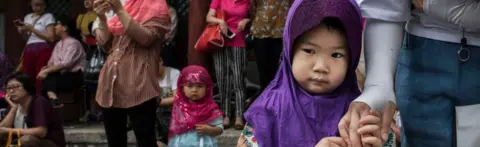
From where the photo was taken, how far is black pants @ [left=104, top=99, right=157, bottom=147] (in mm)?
6598

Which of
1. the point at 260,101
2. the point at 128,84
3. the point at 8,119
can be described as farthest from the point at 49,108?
the point at 260,101

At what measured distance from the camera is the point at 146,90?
6594mm

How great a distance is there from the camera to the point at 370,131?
2.57 m

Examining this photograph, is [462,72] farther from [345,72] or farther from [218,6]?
[218,6]

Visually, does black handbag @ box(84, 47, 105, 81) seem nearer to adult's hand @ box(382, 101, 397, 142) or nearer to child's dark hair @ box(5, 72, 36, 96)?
child's dark hair @ box(5, 72, 36, 96)

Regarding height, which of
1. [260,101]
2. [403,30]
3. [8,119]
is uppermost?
[403,30]

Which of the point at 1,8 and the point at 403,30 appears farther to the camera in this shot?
the point at 1,8

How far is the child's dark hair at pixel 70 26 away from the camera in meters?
9.87

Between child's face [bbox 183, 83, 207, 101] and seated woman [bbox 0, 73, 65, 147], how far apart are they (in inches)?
59.4

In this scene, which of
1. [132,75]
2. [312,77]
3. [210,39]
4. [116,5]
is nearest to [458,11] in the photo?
[312,77]

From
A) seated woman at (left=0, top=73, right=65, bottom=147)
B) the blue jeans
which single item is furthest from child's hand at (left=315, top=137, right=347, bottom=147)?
seated woman at (left=0, top=73, right=65, bottom=147)

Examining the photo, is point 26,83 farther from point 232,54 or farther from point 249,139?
point 249,139

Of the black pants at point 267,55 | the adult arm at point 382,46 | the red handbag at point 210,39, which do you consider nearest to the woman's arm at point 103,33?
the red handbag at point 210,39

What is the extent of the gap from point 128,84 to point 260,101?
325 centimetres
